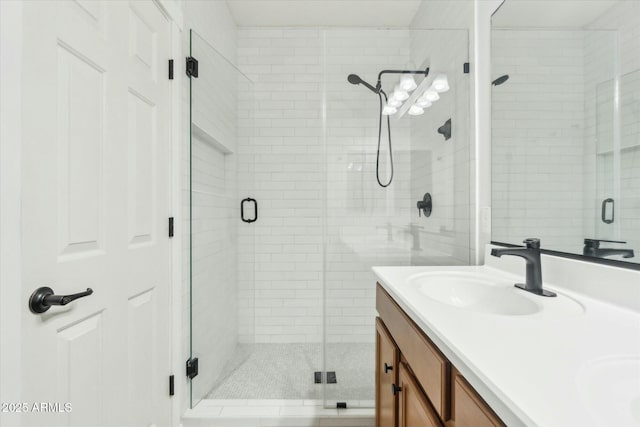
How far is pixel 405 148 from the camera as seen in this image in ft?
5.72

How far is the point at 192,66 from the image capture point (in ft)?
5.47

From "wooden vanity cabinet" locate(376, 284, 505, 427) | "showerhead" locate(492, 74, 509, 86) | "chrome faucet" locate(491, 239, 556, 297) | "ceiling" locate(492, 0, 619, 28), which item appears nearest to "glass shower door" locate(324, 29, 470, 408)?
"showerhead" locate(492, 74, 509, 86)

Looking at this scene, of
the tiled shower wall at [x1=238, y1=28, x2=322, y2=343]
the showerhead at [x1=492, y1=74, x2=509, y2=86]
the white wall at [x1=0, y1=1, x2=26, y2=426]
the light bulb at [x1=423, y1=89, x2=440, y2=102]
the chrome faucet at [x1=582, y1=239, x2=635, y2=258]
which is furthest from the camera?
the tiled shower wall at [x1=238, y1=28, x2=322, y2=343]

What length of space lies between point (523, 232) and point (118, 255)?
1.66 meters

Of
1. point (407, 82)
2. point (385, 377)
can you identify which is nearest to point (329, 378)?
point (385, 377)

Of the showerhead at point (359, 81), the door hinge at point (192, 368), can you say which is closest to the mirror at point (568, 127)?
the showerhead at point (359, 81)

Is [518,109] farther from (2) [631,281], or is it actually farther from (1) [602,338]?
(1) [602,338]

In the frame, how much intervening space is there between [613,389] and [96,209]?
1.39 m

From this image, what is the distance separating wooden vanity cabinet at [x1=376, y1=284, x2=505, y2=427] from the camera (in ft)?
1.88

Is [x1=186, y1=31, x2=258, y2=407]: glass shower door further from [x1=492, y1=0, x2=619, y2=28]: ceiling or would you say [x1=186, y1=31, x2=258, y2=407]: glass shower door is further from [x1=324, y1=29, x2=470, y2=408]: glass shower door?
[x1=492, y1=0, x2=619, y2=28]: ceiling

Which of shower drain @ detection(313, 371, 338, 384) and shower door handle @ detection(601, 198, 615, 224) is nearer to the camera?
shower door handle @ detection(601, 198, 615, 224)

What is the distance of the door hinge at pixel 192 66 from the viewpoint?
166 cm

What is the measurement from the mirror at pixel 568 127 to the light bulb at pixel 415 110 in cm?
39

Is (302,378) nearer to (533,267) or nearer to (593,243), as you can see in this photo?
(533,267)
